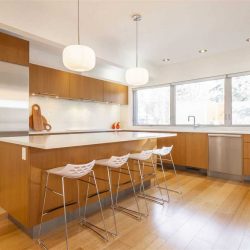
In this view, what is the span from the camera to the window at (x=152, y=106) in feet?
18.0

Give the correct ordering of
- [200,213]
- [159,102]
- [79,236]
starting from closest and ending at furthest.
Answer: [79,236]
[200,213]
[159,102]

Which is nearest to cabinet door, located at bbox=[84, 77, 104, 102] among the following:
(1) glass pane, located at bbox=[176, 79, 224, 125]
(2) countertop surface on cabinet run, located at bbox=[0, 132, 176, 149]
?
(1) glass pane, located at bbox=[176, 79, 224, 125]

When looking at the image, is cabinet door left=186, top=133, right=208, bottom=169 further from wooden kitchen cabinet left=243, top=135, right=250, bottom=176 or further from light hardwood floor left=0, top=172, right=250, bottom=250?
light hardwood floor left=0, top=172, right=250, bottom=250

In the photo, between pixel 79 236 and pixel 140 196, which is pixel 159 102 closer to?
pixel 140 196

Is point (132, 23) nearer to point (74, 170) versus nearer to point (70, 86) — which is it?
point (70, 86)

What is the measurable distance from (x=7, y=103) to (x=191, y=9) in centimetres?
294

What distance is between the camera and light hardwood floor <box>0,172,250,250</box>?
1804 mm

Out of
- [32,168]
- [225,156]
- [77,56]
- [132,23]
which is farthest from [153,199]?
[132,23]

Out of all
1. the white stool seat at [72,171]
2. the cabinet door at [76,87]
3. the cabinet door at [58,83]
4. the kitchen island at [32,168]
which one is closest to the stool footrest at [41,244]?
the kitchen island at [32,168]

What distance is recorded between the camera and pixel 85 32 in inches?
132

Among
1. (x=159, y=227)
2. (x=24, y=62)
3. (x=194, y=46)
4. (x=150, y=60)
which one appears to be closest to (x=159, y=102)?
(x=150, y=60)

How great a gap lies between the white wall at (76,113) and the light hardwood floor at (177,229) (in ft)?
8.69

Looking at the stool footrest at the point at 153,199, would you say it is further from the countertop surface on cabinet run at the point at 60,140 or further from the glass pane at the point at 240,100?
the glass pane at the point at 240,100

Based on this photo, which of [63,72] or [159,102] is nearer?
[63,72]
